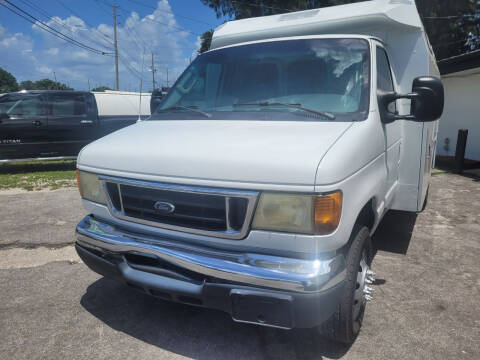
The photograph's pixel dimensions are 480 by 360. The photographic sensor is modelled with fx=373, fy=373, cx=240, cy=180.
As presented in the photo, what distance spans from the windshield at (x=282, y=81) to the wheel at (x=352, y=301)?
0.86 m

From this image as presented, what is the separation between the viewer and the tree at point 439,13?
62.1 ft

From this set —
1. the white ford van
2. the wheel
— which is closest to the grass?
the white ford van

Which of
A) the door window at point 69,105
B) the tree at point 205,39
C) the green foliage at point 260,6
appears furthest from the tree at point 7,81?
the door window at point 69,105

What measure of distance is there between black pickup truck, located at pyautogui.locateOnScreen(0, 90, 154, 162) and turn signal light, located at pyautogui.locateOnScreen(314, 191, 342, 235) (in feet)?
30.5

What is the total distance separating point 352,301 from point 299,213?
2.63ft

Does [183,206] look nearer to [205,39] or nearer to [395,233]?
[395,233]

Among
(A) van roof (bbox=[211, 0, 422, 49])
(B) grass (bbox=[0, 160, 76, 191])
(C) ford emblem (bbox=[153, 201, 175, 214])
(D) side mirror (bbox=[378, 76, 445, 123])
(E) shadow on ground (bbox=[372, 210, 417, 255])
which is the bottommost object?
(B) grass (bbox=[0, 160, 76, 191])

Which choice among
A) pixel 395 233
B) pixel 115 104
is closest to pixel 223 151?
pixel 395 233

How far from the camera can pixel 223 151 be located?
2.19 metres

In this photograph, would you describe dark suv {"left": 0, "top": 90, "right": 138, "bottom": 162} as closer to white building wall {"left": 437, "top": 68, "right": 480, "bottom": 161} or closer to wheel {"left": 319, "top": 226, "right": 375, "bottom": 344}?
wheel {"left": 319, "top": 226, "right": 375, "bottom": 344}

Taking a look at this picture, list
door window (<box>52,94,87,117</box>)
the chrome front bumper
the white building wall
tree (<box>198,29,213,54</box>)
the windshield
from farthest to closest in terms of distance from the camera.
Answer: tree (<box>198,29,213,54</box>)
the white building wall
door window (<box>52,94,87,117</box>)
the windshield
the chrome front bumper

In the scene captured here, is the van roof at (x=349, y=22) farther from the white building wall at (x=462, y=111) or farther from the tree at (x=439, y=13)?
the tree at (x=439, y=13)

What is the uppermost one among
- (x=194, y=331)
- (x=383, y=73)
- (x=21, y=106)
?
(x=383, y=73)

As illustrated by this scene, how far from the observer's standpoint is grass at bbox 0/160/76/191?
26.3 ft
